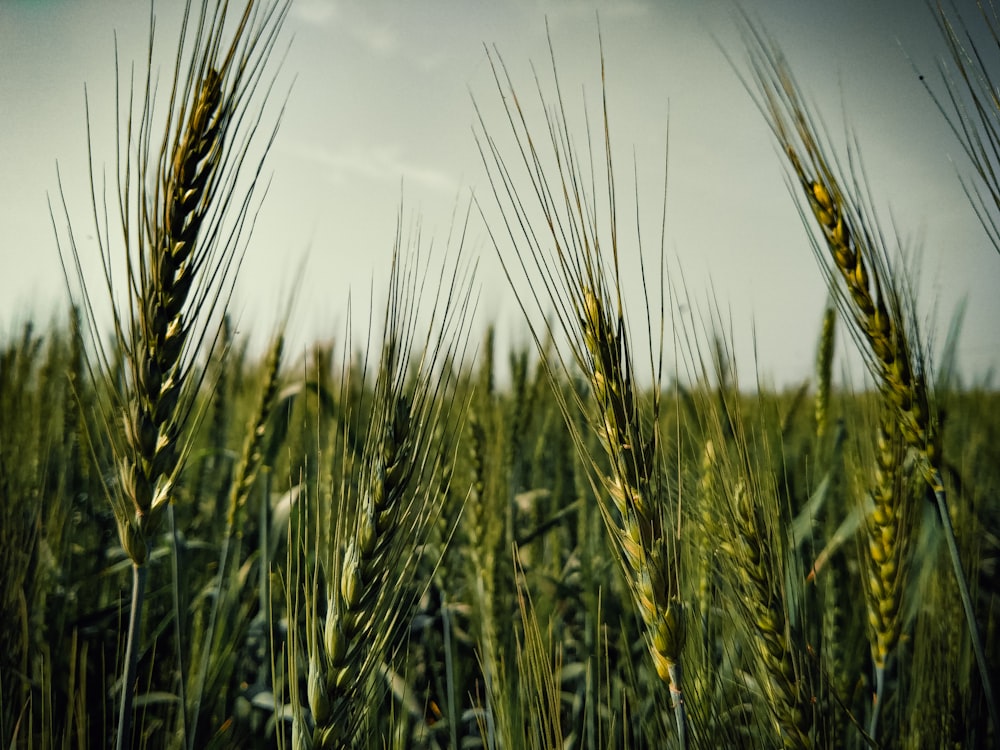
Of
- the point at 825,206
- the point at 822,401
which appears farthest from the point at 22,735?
the point at 822,401

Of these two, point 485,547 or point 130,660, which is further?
point 485,547

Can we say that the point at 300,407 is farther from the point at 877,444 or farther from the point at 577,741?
the point at 877,444

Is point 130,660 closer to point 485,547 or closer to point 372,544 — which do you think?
point 372,544

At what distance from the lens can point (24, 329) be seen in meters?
3.16

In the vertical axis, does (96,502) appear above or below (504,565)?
above

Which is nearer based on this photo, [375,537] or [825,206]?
[375,537]

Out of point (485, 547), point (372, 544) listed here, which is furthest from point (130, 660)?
point (485, 547)

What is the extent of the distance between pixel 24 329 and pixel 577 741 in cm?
342

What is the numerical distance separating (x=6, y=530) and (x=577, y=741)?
175 centimetres

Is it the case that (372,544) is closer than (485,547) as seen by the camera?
Yes

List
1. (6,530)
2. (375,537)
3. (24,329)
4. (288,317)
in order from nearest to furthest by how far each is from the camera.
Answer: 1. (375,537)
2. (6,530)
3. (288,317)
4. (24,329)

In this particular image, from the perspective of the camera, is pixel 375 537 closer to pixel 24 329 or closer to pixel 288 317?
pixel 288 317

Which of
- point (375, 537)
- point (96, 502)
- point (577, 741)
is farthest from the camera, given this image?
point (96, 502)

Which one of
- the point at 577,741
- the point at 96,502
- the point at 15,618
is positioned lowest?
the point at 577,741
